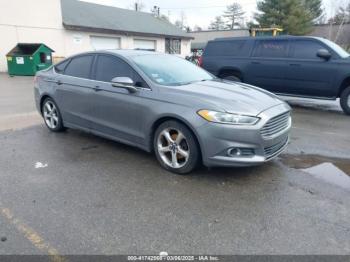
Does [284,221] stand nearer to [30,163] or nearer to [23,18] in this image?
[30,163]

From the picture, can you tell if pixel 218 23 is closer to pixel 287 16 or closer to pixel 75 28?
pixel 287 16

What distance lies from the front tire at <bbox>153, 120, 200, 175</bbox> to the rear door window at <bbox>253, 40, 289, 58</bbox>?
587 cm

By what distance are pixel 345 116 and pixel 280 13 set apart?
36.8 metres

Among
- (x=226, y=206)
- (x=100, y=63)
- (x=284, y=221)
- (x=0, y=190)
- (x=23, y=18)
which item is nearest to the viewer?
(x=284, y=221)

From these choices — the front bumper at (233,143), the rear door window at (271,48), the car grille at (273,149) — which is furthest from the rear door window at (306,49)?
the front bumper at (233,143)

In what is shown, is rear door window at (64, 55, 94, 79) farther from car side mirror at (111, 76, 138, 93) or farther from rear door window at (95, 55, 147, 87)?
car side mirror at (111, 76, 138, 93)

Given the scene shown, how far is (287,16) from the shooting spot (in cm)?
3991

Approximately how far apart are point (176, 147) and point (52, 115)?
3.17 metres

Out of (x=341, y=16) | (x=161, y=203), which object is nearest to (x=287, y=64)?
(x=161, y=203)

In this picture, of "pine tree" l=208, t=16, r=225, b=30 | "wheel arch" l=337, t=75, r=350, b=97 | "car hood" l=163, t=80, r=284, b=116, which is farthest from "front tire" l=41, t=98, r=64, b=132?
"pine tree" l=208, t=16, r=225, b=30

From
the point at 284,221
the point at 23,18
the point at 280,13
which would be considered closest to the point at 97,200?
the point at 284,221

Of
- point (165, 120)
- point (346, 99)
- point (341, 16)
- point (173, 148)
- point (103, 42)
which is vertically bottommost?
point (346, 99)

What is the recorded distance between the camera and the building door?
25125mm

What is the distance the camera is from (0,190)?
12.2ft
